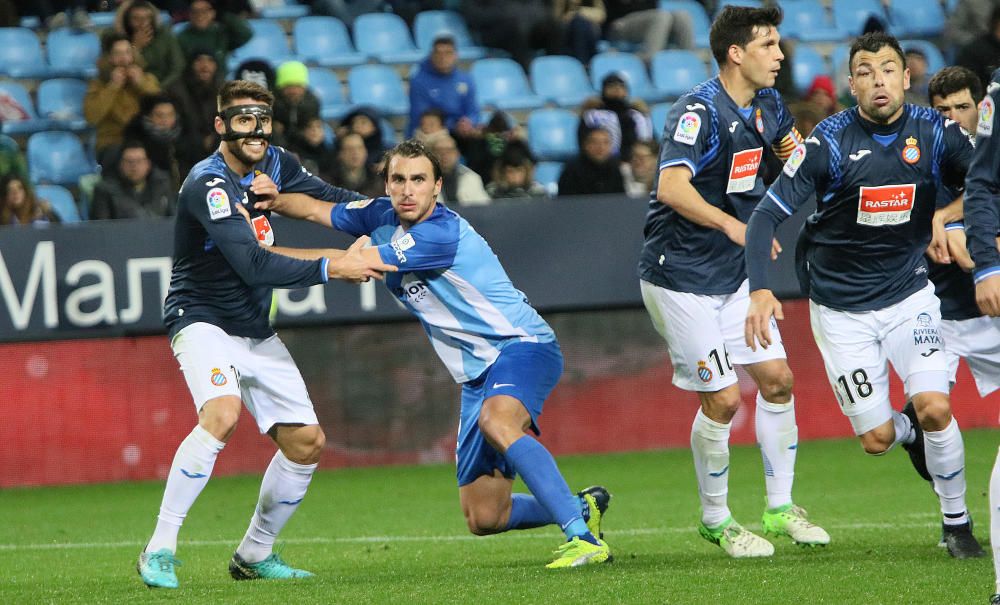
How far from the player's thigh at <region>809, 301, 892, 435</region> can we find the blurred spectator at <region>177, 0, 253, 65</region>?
7132 millimetres

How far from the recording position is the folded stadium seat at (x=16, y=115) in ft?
41.0

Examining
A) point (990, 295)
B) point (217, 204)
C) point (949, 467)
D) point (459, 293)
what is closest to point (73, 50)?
point (217, 204)

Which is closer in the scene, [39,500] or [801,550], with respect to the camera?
[801,550]

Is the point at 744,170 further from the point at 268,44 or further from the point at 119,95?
the point at 268,44

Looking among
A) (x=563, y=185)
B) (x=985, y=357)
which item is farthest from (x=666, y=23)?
(x=985, y=357)

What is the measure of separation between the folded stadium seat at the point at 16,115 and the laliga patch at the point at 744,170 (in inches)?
297

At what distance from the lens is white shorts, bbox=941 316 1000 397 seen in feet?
22.4

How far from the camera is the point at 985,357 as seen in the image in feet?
22.5

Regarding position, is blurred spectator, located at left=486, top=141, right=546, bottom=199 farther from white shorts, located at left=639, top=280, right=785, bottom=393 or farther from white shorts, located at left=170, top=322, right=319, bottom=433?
white shorts, located at left=170, top=322, right=319, bottom=433

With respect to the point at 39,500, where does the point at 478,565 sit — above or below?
above

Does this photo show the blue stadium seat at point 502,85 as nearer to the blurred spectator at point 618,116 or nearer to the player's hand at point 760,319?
the blurred spectator at point 618,116

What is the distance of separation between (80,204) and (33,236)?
1.83m

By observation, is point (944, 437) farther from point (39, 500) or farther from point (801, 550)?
point (39, 500)

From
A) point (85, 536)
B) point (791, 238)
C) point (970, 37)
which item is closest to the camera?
point (85, 536)
